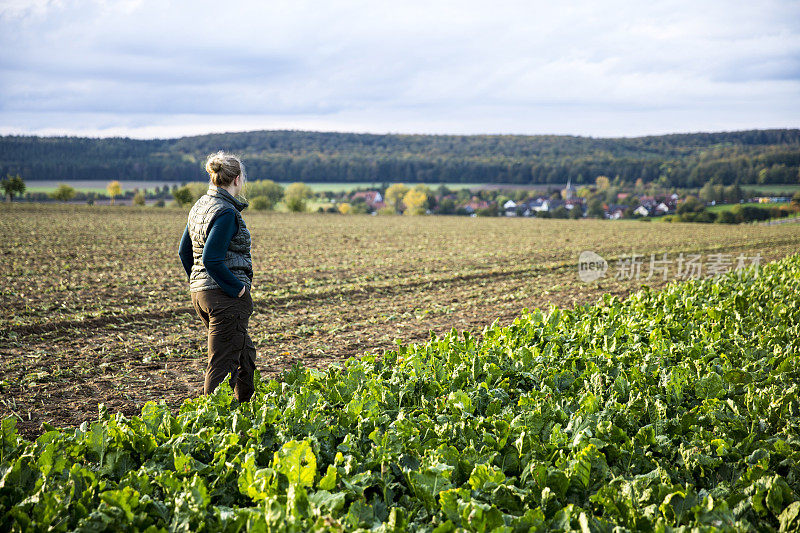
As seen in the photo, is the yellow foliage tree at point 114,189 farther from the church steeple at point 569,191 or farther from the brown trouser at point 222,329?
the brown trouser at point 222,329

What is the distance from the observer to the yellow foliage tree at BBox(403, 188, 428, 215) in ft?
206

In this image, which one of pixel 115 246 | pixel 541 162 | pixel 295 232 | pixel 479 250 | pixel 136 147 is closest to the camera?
pixel 115 246

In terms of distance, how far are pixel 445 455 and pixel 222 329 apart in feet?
7.31

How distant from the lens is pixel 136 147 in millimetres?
90062

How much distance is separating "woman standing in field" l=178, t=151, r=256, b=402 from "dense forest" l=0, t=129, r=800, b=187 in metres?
73.2

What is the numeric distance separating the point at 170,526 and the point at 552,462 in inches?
78.3

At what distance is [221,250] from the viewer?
4074 mm

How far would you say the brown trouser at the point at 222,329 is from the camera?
4312 mm

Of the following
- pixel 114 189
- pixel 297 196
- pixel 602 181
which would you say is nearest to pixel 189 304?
pixel 297 196

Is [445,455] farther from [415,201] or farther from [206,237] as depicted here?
[415,201]

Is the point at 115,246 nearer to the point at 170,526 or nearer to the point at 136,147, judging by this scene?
the point at 170,526

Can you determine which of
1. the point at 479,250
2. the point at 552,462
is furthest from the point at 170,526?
the point at 479,250

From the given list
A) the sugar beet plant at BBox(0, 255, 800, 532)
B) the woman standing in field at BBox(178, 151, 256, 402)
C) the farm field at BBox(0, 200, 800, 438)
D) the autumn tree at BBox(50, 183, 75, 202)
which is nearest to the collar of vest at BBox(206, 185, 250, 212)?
the woman standing in field at BBox(178, 151, 256, 402)

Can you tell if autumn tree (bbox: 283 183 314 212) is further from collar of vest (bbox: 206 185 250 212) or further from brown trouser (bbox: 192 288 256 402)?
collar of vest (bbox: 206 185 250 212)
